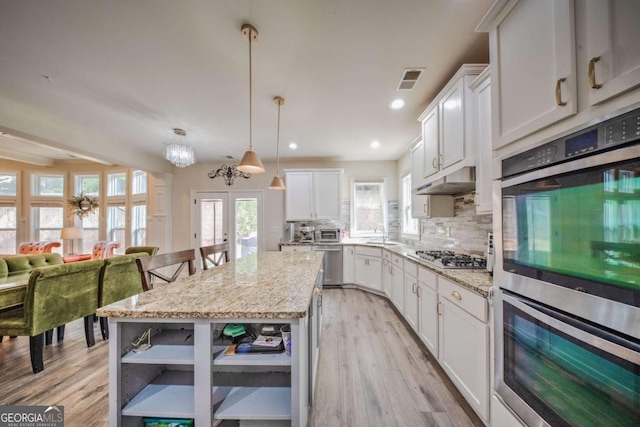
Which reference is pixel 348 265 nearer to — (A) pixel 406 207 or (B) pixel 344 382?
(A) pixel 406 207

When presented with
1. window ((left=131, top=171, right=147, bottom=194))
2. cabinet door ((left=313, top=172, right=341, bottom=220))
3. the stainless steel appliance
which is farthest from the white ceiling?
window ((left=131, top=171, right=147, bottom=194))

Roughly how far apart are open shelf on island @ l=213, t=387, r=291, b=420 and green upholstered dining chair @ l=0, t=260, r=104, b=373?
2.01 metres

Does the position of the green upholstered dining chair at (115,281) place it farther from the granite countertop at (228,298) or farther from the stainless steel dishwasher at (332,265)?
the stainless steel dishwasher at (332,265)

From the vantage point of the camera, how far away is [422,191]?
2.58 metres

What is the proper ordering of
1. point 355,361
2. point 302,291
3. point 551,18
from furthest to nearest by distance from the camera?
1. point 355,361
2. point 302,291
3. point 551,18

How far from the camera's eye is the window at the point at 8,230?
5.24 metres

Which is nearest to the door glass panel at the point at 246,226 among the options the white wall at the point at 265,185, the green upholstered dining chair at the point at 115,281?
the white wall at the point at 265,185

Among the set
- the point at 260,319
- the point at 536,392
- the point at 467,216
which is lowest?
the point at 536,392

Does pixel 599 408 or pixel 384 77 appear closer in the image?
pixel 599 408

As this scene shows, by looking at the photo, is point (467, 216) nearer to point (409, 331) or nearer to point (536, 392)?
point (409, 331)

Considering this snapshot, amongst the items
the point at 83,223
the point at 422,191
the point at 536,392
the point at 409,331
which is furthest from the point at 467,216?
the point at 83,223

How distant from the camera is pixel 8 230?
17.3ft

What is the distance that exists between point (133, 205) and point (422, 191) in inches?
236

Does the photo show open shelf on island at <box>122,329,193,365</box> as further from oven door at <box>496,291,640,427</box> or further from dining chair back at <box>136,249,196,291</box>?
oven door at <box>496,291,640,427</box>
